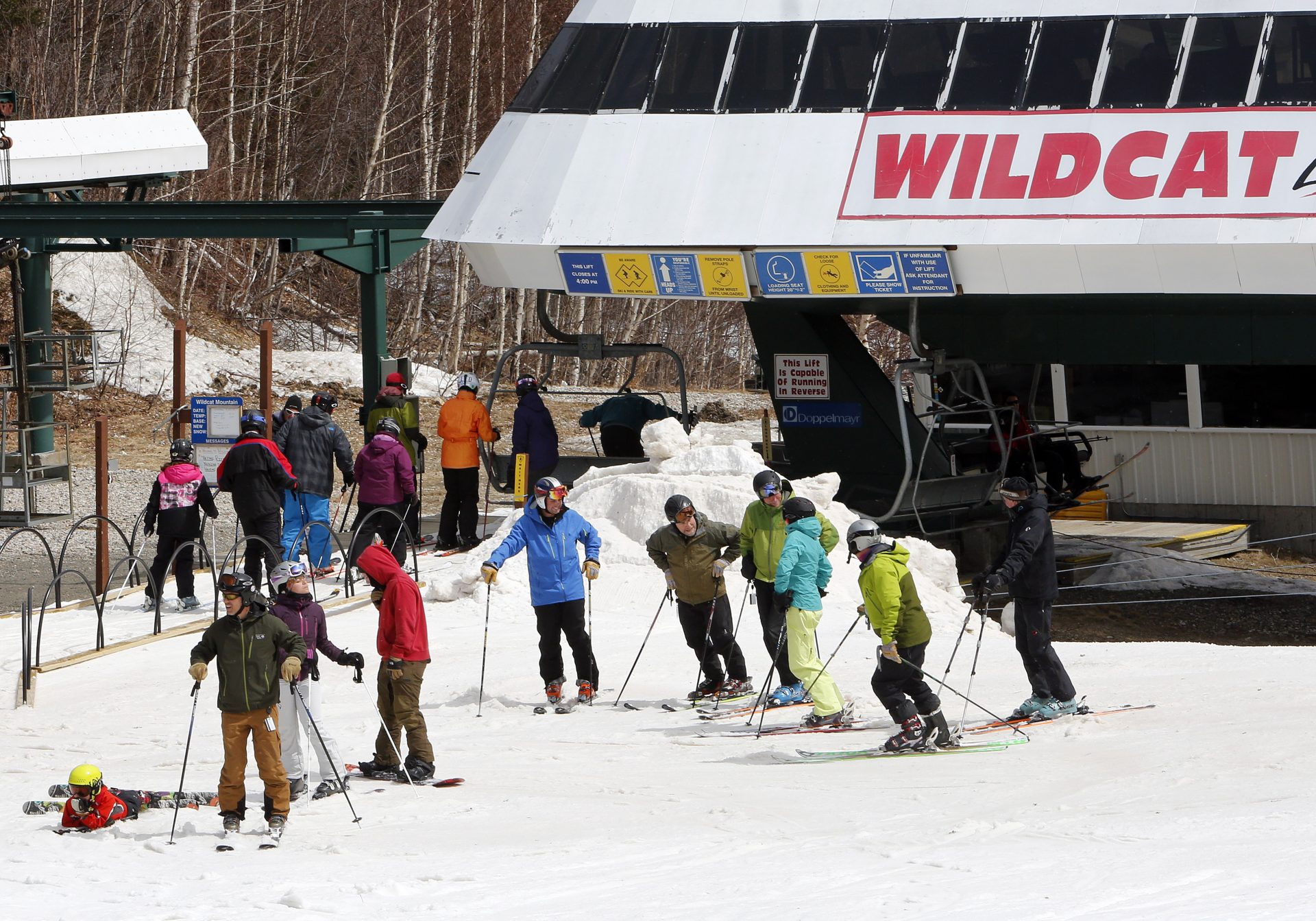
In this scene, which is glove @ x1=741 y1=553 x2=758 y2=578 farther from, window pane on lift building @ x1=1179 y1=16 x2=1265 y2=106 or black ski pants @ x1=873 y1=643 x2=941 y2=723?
window pane on lift building @ x1=1179 y1=16 x2=1265 y2=106

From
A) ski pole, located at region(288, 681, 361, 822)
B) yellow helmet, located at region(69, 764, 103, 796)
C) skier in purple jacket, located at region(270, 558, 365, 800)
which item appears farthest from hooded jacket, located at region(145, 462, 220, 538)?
yellow helmet, located at region(69, 764, 103, 796)

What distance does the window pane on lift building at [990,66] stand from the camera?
1625cm

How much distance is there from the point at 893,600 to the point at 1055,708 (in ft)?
4.62

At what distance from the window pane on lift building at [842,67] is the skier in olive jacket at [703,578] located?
7.13m

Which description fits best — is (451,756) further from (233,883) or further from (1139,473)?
(1139,473)

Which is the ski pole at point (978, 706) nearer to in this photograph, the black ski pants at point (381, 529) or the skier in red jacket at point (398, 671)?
the skier in red jacket at point (398, 671)

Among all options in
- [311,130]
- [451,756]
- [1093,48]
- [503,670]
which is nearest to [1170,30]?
[1093,48]

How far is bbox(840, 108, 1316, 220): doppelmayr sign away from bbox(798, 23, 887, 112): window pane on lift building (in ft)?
1.27

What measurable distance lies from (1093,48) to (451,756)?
10.0 m

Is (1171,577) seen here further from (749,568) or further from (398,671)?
(398,671)

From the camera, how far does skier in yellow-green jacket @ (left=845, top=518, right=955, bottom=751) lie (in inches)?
365

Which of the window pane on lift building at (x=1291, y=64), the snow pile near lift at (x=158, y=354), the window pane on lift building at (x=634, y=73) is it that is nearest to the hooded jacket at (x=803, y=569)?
the window pane on lift building at (x=1291, y=64)

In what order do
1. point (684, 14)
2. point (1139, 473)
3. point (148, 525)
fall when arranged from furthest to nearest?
point (1139, 473) → point (684, 14) → point (148, 525)

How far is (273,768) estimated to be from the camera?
8.01 m
